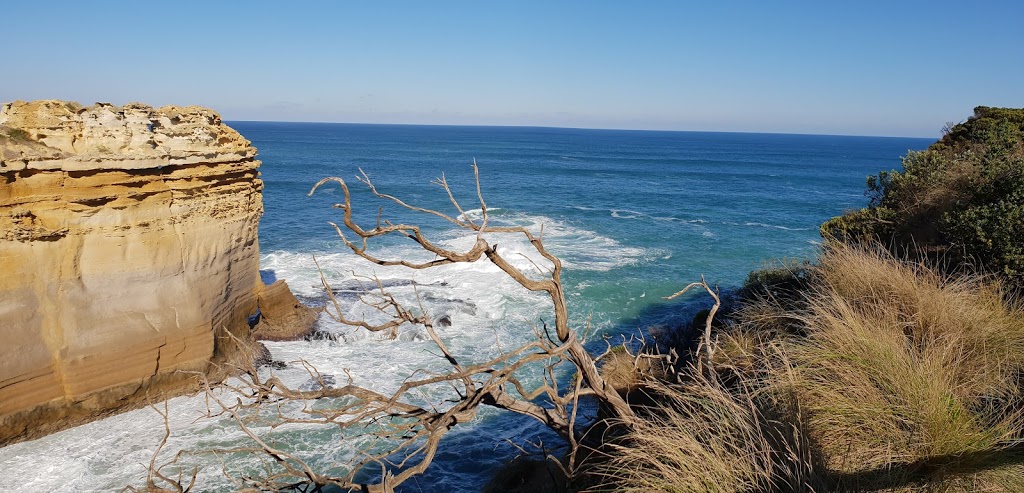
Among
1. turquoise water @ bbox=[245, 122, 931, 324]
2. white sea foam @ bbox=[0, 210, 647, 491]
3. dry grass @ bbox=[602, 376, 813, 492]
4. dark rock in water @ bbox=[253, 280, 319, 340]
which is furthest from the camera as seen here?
turquoise water @ bbox=[245, 122, 931, 324]

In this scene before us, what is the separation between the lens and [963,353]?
5.69 m

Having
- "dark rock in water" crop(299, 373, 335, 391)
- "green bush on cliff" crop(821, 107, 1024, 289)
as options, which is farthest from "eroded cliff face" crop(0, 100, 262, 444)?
"green bush on cliff" crop(821, 107, 1024, 289)

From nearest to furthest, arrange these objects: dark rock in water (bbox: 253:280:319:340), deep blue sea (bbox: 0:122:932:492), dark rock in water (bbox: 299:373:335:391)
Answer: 1. deep blue sea (bbox: 0:122:932:492)
2. dark rock in water (bbox: 299:373:335:391)
3. dark rock in water (bbox: 253:280:319:340)

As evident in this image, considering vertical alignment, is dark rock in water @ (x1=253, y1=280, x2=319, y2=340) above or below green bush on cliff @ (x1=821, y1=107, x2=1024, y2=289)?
below

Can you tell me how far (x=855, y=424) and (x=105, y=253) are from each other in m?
11.6

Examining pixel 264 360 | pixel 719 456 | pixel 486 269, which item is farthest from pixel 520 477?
pixel 486 269

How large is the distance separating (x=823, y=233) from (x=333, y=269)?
14444 millimetres

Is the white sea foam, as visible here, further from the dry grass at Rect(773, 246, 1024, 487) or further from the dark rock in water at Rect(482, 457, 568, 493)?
the dry grass at Rect(773, 246, 1024, 487)

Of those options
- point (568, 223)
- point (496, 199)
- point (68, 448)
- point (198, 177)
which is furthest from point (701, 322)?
point (496, 199)

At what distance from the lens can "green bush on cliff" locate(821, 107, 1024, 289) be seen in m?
8.87

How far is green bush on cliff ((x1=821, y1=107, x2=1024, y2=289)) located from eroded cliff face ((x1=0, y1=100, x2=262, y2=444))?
11581mm

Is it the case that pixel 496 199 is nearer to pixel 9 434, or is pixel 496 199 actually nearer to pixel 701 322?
pixel 701 322

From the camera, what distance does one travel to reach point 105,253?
35.1ft

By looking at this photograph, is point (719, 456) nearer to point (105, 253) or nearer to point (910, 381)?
point (910, 381)
